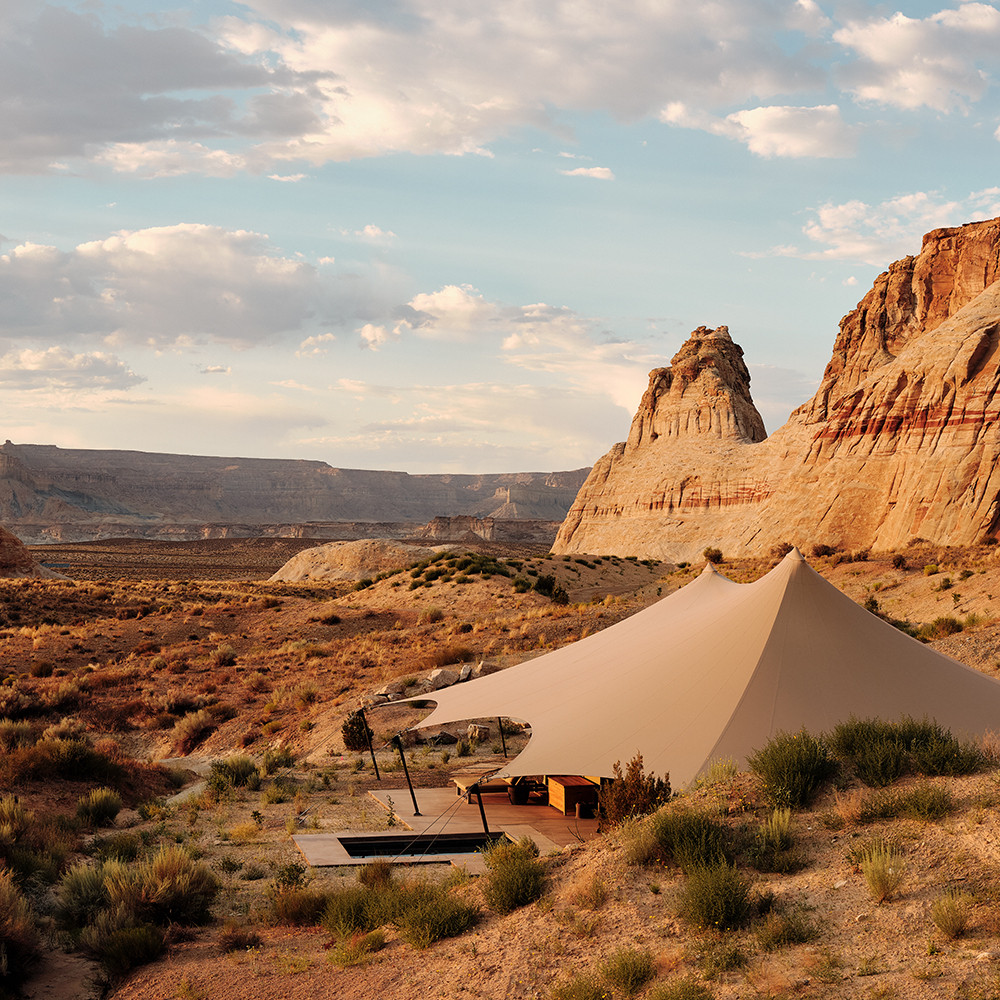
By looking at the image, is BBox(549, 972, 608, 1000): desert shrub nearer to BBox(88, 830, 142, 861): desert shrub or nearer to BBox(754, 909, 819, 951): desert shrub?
BBox(754, 909, 819, 951): desert shrub

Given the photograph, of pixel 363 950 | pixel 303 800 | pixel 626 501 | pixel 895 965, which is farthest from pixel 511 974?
pixel 626 501

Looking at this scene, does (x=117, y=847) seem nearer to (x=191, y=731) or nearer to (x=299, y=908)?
(x=299, y=908)

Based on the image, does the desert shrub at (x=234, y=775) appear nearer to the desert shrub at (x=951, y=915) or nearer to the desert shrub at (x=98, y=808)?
the desert shrub at (x=98, y=808)

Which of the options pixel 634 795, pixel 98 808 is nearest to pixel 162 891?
pixel 98 808

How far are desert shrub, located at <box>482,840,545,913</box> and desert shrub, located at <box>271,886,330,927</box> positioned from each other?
171 centimetres

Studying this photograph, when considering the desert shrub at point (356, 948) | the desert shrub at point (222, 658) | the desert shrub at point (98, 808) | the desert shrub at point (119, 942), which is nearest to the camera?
the desert shrub at point (356, 948)

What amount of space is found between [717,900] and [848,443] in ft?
169

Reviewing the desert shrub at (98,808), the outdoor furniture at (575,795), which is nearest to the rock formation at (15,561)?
the desert shrub at (98,808)

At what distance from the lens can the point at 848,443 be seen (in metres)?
53.0

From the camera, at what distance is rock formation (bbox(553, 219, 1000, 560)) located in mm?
45000

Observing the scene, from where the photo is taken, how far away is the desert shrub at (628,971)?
19.1 ft

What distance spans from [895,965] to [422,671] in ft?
63.0

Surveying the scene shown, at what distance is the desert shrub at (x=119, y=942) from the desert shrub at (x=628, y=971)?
14.3 ft

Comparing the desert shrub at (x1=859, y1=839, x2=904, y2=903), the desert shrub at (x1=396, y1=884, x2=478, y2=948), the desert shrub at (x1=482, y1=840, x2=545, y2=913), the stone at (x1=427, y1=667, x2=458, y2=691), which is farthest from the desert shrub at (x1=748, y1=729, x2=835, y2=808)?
the stone at (x1=427, y1=667, x2=458, y2=691)
